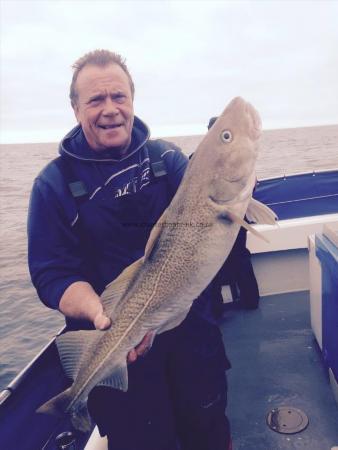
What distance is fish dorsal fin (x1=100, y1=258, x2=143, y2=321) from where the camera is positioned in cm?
257

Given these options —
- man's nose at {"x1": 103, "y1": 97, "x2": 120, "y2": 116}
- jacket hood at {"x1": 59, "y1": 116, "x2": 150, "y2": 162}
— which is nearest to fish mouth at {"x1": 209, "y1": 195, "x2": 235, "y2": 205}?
jacket hood at {"x1": 59, "y1": 116, "x2": 150, "y2": 162}

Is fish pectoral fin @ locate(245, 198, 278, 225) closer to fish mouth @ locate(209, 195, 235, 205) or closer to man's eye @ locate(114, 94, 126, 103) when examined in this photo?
fish mouth @ locate(209, 195, 235, 205)

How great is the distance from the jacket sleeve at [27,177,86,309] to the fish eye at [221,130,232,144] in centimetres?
116

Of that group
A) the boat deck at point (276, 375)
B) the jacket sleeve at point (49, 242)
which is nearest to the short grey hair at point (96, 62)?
the jacket sleeve at point (49, 242)

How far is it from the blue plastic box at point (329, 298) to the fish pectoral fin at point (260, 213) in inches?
40.8

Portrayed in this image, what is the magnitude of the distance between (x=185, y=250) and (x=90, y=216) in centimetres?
76

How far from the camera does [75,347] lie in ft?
8.77

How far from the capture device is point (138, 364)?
2.96m

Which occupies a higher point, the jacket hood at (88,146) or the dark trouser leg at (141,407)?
the jacket hood at (88,146)

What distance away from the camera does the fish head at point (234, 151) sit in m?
A: 2.46

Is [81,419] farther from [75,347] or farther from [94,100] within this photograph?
[94,100]

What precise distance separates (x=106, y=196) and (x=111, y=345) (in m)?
0.98

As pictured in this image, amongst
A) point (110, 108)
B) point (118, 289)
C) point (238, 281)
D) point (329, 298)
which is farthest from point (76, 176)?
point (238, 281)

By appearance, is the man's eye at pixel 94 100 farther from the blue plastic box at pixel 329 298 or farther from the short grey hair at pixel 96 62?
the blue plastic box at pixel 329 298
